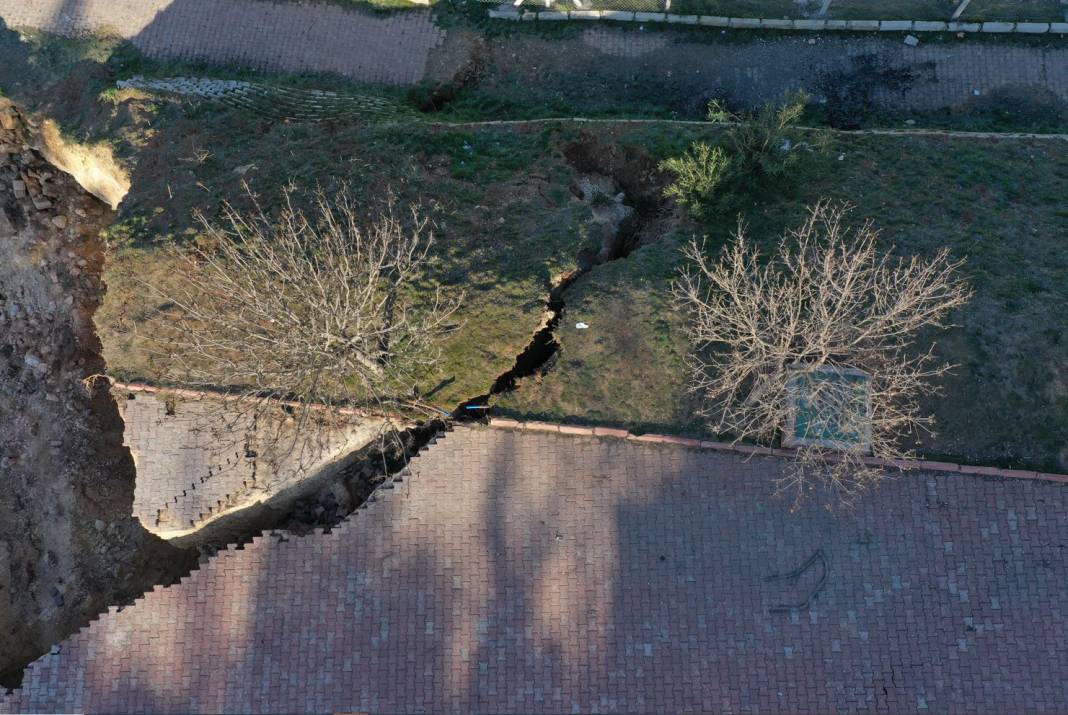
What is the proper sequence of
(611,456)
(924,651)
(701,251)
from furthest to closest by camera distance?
(701,251)
(611,456)
(924,651)

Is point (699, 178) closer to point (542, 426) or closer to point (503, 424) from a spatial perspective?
point (542, 426)

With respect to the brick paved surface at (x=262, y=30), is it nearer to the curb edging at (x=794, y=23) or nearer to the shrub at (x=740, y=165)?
the curb edging at (x=794, y=23)

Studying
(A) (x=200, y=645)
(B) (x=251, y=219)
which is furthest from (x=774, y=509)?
(B) (x=251, y=219)

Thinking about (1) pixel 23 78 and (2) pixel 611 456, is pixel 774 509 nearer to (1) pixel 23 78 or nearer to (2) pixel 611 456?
(2) pixel 611 456

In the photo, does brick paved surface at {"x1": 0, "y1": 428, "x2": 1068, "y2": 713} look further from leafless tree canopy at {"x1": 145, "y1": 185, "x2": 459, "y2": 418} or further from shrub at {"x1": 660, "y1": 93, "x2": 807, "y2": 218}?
shrub at {"x1": 660, "y1": 93, "x2": 807, "y2": 218}

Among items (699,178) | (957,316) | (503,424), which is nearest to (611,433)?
(503,424)

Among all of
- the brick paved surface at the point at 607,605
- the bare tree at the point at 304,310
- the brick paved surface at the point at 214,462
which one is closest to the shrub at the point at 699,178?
the brick paved surface at the point at 607,605
